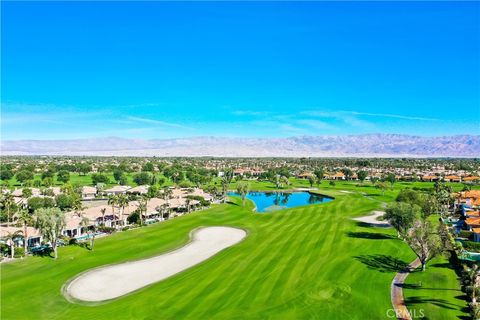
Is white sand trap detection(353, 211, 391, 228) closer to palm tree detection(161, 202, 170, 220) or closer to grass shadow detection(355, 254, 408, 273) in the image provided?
grass shadow detection(355, 254, 408, 273)

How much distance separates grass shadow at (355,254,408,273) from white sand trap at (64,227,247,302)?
2189cm

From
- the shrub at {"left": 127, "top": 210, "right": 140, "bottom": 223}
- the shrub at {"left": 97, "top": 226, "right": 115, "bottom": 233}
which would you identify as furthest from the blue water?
the shrub at {"left": 97, "top": 226, "right": 115, "bottom": 233}

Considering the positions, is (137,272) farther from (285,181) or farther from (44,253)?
(285,181)

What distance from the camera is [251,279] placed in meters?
47.6

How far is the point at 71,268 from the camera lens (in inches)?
2045

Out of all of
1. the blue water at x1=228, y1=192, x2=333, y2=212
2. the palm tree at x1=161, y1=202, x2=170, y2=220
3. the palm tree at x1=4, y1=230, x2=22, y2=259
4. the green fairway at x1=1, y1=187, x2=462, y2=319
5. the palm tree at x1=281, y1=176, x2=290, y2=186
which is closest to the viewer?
the green fairway at x1=1, y1=187, x2=462, y2=319

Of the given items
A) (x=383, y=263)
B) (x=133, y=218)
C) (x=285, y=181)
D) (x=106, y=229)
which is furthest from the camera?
(x=285, y=181)

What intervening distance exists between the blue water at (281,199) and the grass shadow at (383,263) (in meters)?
54.0

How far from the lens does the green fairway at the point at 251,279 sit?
38.7 metres

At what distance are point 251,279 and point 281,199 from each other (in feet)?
286

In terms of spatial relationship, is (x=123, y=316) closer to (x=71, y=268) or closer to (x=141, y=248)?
(x=71, y=268)

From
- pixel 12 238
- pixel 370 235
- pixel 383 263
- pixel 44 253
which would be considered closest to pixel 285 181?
pixel 370 235

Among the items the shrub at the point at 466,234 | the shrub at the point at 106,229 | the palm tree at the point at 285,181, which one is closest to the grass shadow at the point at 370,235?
the shrub at the point at 466,234

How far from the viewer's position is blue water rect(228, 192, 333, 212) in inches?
4614
